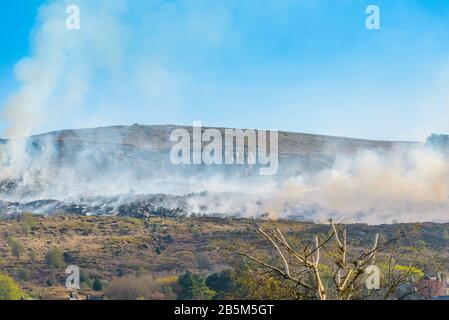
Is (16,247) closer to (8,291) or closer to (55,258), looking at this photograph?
(55,258)

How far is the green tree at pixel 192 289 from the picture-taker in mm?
123938

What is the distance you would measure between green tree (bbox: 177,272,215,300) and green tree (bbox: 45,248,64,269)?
5299 centimetres

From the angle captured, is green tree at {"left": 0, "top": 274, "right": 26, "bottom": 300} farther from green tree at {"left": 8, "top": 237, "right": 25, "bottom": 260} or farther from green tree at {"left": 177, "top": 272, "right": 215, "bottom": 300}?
green tree at {"left": 8, "top": 237, "right": 25, "bottom": 260}

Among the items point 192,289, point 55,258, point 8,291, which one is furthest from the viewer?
point 55,258

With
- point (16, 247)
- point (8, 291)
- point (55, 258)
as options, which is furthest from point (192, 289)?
point (16, 247)

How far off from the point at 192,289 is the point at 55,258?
6632 centimetres

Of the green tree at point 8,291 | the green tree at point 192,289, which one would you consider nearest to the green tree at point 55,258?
the green tree at point 8,291

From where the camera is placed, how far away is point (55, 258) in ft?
597

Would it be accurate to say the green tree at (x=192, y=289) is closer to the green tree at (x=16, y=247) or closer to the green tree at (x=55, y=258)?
the green tree at (x=55, y=258)

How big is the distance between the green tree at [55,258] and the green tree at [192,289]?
53.0 metres
